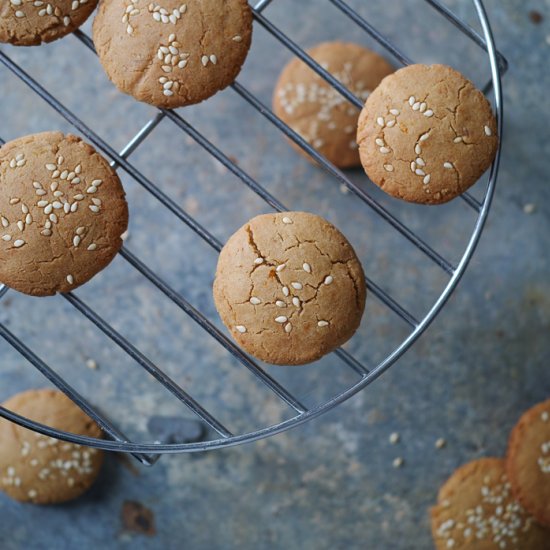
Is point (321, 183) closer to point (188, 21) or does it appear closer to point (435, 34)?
point (435, 34)

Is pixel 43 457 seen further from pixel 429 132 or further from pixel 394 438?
pixel 429 132

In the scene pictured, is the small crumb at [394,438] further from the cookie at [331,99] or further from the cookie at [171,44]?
the cookie at [171,44]

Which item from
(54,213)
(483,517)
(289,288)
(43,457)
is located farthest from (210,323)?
(483,517)

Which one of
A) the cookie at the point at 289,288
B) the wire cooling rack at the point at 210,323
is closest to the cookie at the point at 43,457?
the wire cooling rack at the point at 210,323

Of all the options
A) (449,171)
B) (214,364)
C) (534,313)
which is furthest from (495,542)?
(449,171)

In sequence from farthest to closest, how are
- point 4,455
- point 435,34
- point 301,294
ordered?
point 435,34 < point 4,455 < point 301,294

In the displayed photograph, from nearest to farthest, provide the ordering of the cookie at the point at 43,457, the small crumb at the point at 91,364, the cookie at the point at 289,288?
the cookie at the point at 289,288 < the cookie at the point at 43,457 < the small crumb at the point at 91,364

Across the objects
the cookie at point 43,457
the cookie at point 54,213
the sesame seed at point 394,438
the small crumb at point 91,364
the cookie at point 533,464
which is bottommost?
the cookie at point 43,457
